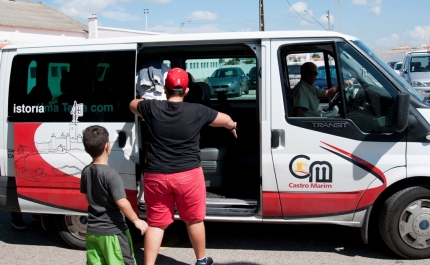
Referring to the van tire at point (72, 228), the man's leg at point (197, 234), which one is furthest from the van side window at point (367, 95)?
the van tire at point (72, 228)

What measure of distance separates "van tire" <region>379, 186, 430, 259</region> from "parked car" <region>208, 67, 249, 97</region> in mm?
2695

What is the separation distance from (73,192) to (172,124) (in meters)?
1.52

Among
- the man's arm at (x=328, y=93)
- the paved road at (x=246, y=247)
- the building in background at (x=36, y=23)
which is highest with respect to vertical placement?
the building in background at (x=36, y=23)

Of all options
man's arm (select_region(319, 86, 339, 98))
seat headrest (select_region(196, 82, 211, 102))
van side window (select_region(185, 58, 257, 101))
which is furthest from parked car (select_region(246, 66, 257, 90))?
man's arm (select_region(319, 86, 339, 98))

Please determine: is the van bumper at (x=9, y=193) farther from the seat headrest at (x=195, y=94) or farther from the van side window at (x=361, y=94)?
the van side window at (x=361, y=94)

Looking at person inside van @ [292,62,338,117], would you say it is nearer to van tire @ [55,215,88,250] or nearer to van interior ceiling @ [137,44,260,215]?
van interior ceiling @ [137,44,260,215]

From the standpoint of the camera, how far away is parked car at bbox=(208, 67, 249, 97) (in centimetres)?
623

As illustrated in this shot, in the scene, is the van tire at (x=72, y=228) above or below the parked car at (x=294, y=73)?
below

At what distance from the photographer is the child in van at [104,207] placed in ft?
10.8

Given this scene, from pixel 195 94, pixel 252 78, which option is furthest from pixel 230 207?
pixel 252 78

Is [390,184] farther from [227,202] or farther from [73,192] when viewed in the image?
[73,192]

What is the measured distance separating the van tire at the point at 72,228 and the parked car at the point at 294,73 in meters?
2.65

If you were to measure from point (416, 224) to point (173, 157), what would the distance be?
7.46 feet

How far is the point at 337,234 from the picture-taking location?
5.16 meters
